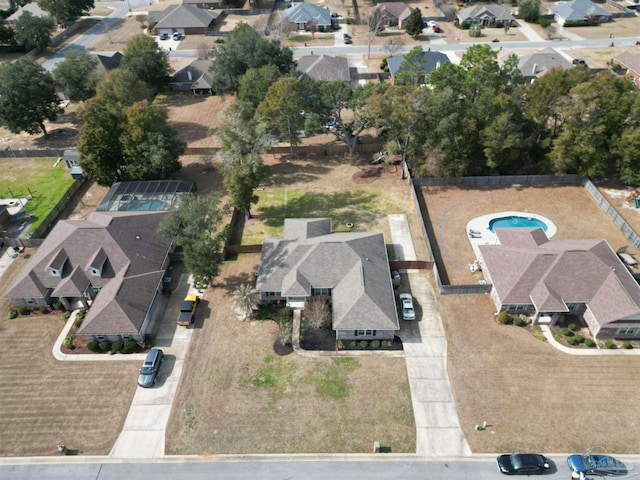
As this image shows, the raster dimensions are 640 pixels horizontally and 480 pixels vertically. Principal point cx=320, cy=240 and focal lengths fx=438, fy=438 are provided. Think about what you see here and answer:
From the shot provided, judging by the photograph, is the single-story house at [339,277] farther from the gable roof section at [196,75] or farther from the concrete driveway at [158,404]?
the gable roof section at [196,75]

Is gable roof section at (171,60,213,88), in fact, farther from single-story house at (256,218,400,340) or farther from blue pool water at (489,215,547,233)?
blue pool water at (489,215,547,233)

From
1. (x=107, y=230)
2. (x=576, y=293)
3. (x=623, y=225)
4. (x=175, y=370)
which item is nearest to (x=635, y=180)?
(x=623, y=225)

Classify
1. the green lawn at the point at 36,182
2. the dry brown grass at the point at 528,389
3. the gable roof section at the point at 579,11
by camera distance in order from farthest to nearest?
1. the gable roof section at the point at 579,11
2. the green lawn at the point at 36,182
3. the dry brown grass at the point at 528,389

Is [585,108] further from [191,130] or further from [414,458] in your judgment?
[191,130]

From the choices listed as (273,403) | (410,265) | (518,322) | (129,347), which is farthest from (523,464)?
(129,347)

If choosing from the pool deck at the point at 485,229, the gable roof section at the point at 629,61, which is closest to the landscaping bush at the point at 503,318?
the pool deck at the point at 485,229

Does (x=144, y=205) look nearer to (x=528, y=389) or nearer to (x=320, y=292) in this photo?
(x=320, y=292)
